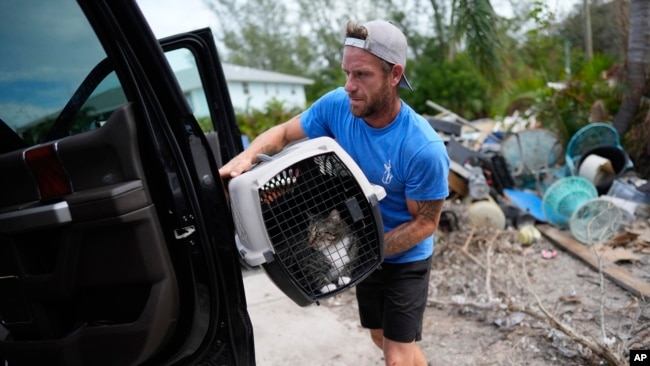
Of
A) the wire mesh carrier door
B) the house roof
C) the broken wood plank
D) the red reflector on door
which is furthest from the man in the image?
the house roof

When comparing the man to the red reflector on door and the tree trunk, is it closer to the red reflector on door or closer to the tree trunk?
the red reflector on door

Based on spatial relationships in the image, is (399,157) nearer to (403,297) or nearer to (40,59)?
(403,297)

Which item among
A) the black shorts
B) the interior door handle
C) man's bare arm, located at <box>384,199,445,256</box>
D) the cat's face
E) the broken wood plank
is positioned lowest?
the broken wood plank

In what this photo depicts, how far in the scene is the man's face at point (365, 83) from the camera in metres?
1.85

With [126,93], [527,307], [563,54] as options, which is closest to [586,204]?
[527,307]

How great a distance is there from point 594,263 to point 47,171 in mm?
4141

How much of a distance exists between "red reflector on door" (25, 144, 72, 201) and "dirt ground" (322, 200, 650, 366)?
2.36m

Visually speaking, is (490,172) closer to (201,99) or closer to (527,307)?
(527,307)

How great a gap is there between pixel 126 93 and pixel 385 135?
1043mm

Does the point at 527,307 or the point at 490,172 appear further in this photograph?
the point at 490,172

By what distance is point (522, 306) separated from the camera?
3.15 metres

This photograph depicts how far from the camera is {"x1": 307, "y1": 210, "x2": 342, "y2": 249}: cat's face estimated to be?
158 cm

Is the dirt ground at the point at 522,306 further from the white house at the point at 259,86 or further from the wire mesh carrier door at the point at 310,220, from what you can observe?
the white house at the point at 259,86

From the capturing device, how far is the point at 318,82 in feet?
97.6
